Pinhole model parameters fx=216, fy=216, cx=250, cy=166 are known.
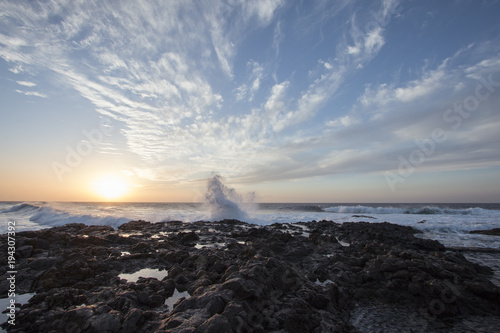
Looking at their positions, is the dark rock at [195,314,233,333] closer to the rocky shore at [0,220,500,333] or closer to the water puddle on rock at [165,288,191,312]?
the rocky shore at [0,220,500,333]

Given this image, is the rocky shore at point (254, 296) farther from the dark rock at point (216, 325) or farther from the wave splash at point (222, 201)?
the wave splash at point (222, 201)

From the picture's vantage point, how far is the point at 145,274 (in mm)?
8820

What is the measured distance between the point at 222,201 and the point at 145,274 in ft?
86.3

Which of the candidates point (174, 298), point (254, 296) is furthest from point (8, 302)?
point (254, 296)

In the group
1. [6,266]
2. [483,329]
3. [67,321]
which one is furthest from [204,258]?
[483,329]

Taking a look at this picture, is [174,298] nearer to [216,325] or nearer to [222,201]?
[216,325]

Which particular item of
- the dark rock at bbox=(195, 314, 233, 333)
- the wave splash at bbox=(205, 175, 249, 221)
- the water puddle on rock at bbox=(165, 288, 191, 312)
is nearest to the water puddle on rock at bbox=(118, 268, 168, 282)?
the water puddle on rock at bbox=(165, 288, 191, 312)

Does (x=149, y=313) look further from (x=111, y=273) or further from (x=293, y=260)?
(x=293, y=260)

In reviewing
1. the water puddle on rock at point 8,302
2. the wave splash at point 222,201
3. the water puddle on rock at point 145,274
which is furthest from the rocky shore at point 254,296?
the wave splash at point 222,201

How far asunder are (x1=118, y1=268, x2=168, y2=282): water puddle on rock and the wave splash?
24.4 meters

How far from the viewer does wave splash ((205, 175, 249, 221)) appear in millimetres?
34000

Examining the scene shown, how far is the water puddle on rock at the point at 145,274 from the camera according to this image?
27.5 feet

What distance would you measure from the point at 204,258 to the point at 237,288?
4.14 m

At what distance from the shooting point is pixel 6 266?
28.5 feet
